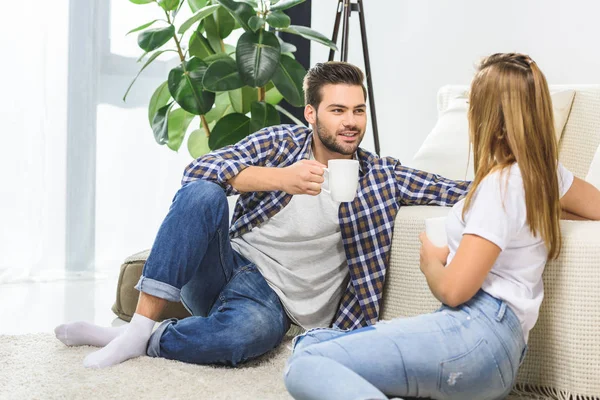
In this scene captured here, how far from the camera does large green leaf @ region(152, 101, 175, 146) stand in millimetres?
3094

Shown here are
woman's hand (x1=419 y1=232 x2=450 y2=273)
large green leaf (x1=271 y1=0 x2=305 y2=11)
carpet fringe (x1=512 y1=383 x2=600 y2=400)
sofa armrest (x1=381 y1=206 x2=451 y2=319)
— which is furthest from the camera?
large green leaf (x1=271 y1=0 x2=305 y2=11)

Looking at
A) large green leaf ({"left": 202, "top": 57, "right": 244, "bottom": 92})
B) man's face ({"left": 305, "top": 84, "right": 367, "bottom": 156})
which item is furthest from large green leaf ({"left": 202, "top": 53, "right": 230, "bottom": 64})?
man's face ({"left": 305, "top": 84, "right": 367, "bottom": 156})

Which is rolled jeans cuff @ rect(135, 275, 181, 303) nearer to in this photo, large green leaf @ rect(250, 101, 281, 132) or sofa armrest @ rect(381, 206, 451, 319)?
sofa armrest @ rect(381, 206, 451, 319)

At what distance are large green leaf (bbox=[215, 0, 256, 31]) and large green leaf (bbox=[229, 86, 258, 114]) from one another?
0.40 metres

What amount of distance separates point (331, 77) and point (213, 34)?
4.20 ft

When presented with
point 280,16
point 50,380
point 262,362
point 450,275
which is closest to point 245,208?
point 262,362

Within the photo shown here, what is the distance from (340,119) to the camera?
1.99 meters

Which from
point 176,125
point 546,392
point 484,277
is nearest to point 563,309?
point 546,392

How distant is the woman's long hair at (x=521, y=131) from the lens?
1.38 metres

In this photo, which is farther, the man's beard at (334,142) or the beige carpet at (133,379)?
the man's beard at (334,142)

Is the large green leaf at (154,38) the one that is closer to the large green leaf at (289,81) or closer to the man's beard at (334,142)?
the large green leaf at (289,81)

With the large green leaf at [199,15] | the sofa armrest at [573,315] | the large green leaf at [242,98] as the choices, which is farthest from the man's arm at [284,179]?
the large green leaf at [242,98]

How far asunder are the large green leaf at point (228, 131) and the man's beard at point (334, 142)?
104 cm

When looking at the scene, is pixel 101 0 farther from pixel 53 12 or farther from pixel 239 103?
pixel 239 103
